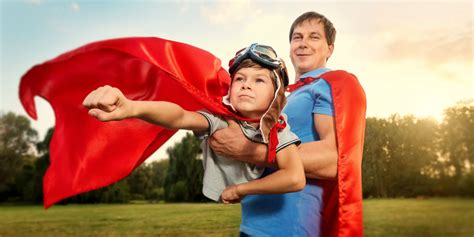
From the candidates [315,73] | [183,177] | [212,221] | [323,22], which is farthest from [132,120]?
[183,177]

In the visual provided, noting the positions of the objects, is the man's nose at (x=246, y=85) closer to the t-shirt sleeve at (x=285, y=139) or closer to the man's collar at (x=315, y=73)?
the t-shirt sleeve at (x=285, y=139)

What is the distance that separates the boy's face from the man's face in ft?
1.85

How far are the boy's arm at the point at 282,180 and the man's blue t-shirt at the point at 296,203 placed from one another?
0.09 metres

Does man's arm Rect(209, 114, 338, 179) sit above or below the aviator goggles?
below

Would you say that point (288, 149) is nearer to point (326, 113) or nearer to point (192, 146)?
point (326, 113)

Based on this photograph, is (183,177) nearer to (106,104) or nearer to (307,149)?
(307,149)

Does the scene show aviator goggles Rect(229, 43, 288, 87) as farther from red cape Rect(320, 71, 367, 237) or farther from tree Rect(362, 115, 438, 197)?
tree Rect(362, 115, 438, 197)

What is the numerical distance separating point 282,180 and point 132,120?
541 mm

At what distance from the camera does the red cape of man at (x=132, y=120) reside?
1356mm

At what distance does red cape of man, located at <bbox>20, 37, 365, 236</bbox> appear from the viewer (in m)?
1.36

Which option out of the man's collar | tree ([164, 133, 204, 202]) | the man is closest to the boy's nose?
the man

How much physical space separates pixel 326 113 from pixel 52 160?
861mm

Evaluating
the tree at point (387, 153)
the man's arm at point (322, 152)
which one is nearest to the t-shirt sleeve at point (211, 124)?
the man's arm at point (322, 152)

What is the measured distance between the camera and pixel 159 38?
55.1 inches
